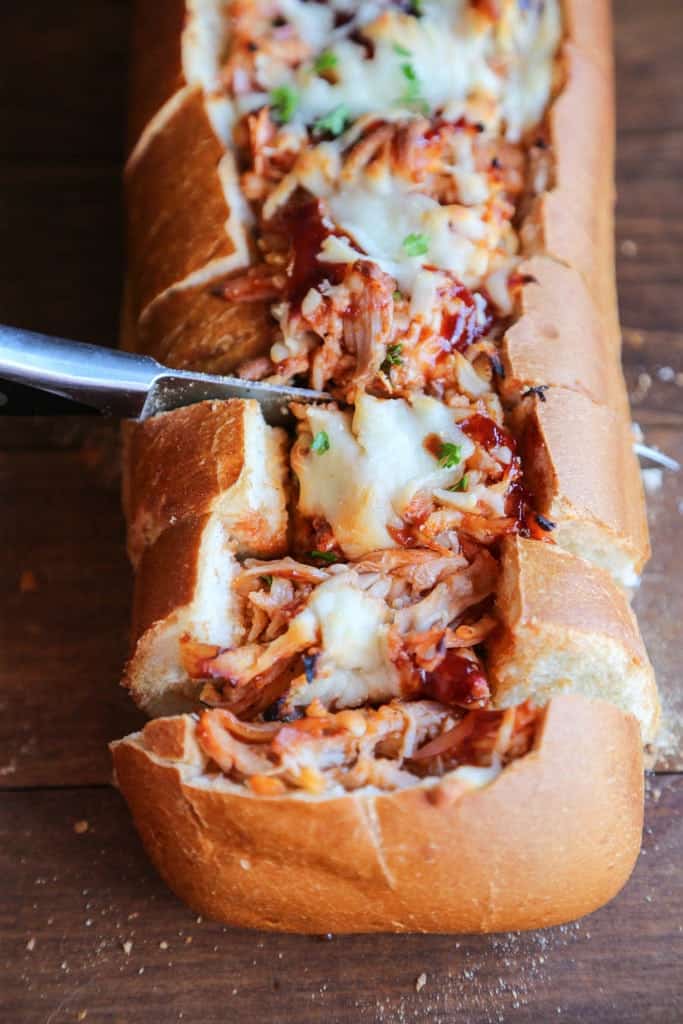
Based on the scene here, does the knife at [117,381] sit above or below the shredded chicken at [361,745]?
above

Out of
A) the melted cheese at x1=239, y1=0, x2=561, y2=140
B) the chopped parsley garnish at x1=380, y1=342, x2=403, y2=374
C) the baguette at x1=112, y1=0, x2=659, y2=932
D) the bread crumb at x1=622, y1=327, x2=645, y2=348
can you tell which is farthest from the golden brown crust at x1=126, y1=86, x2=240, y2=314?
the bread crumb at x1=622, y1=327, x2=645, y2=348

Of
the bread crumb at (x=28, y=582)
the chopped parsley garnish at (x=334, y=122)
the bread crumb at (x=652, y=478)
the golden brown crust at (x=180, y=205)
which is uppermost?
the chopped parsley garnish at (x=334, y=122)

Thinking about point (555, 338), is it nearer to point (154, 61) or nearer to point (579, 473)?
point (579, 473)

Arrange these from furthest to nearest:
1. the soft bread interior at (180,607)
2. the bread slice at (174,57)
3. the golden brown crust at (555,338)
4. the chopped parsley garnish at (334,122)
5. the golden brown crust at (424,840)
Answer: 1. the bread slice at (174,57)
2. the chopped parsley garnish at (334,122)
3. the golden brown crust at (555,338)
4. the soft bread interior at (180,607)
5. the golden brown crust at (424,840)

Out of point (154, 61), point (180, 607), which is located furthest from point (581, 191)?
point (180, 607)

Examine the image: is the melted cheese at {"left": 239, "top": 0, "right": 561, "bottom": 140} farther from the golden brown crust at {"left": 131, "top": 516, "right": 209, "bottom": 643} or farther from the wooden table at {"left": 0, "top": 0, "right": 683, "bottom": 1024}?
the golden brown crust at {"left": 131, "top": 516, "right": 209, "bottom": 643}

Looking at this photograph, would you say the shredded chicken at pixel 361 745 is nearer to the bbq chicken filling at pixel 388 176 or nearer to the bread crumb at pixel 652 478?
the bbq chicken filling at pixel 388 176

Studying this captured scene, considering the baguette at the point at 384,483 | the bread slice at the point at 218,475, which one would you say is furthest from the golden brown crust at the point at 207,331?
the bread slice at the point at 218,475
